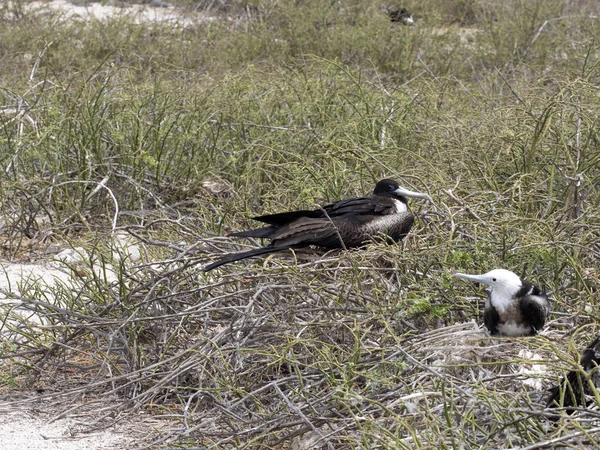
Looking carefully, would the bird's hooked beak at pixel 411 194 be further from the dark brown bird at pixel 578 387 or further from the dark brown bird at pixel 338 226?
the dark brown bird at pixel 578 387

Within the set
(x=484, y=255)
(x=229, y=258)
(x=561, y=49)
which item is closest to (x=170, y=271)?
(x=229, y=258)

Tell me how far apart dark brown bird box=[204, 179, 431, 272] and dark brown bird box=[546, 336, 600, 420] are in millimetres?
919

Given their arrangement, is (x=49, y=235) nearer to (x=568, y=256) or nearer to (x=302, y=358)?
(x=302, y=358)

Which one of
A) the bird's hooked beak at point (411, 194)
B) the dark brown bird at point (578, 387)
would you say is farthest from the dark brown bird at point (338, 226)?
the dark brown bird at point (578, 387)

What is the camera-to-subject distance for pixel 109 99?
5.10 meters

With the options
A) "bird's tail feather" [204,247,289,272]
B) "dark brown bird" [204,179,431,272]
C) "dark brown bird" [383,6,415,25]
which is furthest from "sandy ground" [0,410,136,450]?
"dark brown bird" [383,6,415,25]

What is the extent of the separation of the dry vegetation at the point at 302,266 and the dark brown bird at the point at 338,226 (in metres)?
0.06

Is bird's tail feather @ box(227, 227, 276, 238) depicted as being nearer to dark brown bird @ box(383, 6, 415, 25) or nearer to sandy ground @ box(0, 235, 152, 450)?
sandy ground @ box(0, 235, 152, 450)

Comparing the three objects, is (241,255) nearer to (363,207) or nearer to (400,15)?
(363,207)

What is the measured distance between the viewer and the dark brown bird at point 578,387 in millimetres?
2195

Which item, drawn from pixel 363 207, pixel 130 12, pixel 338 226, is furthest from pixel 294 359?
pixel 130 12

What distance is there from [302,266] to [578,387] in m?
0.95

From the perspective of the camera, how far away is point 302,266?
304 cm

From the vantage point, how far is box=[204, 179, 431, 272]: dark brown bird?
328cm
